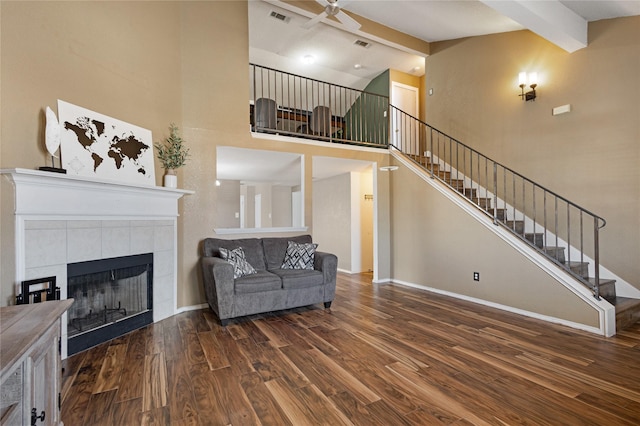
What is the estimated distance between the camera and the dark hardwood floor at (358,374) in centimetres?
194

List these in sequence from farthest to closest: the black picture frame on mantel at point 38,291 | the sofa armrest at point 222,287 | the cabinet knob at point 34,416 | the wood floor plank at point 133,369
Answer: the sofa armrest at point 222,287 < the black picture frame on mantel at point 38,291 < the wood floor plank at point 133,369 < the cabinet knob at point 34,416

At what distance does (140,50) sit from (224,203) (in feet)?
16.9

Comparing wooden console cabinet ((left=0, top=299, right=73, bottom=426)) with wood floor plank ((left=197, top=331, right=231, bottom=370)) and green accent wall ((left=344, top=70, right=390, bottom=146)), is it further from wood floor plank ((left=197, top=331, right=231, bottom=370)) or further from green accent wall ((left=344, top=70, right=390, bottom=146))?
green accent wall ((left=344, top=70, right=390, bottom=146))

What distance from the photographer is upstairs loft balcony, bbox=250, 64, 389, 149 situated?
5320 millimetres

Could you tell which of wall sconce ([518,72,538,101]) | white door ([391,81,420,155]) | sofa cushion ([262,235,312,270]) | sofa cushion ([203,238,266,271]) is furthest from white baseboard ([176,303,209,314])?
wall sconce ([518,72,538,101])

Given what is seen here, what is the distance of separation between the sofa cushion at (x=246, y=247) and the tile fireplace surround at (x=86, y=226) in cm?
42

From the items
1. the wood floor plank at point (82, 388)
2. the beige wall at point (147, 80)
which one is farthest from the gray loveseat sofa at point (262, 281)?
the wood floor plank at point (82, 388)

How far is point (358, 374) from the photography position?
7.95 ft

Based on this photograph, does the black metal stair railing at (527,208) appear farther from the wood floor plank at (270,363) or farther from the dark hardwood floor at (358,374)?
the wood floor plank at (270,363)

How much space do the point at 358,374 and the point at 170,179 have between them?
9.82 feet

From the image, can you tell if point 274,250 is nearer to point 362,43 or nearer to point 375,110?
point 362,43

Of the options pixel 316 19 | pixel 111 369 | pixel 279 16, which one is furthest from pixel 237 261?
pixel 279 16

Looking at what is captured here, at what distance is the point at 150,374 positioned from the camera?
2.45 m

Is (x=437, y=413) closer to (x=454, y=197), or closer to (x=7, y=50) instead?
(x=454, y=197)
